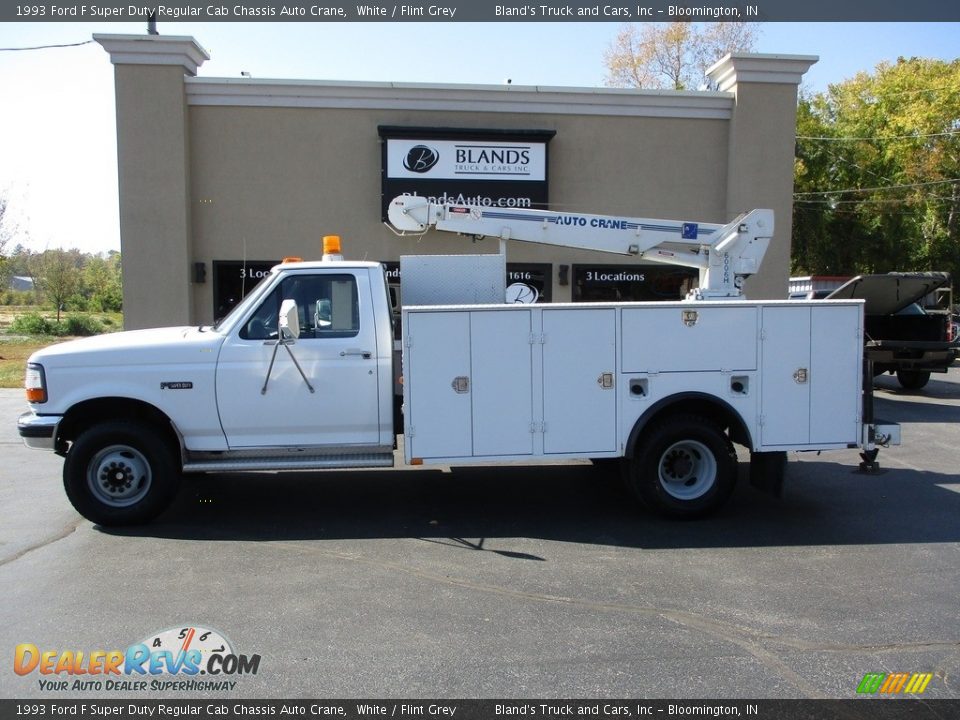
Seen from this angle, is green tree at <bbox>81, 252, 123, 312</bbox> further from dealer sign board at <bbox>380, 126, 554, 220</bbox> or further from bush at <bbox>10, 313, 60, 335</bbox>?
dealer sign board at <bbox>380, 126, 554, 220</bbox>

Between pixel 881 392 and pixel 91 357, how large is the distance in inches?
575

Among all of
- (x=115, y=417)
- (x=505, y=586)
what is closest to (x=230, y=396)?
(x=115, y=417)

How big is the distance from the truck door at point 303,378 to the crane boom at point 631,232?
167 cm

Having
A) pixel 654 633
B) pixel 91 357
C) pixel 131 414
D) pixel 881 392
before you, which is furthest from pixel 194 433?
pixel 881 392

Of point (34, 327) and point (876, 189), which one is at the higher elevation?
point (876, 189)

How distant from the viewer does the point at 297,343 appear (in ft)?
22.8

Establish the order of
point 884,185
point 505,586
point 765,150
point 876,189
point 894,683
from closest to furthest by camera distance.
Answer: point 894,683 < point 505,586 < point 765,150 < point 876,189 < point 884,185

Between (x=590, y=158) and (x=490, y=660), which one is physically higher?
(x=590, y=158)

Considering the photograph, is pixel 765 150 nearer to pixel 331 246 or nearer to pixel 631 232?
pixel 631 232

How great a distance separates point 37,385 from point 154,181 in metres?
7.00

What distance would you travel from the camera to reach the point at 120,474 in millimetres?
6906

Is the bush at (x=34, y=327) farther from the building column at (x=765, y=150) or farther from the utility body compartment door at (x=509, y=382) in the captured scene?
the utility body compartment door at (x=509, y=382)

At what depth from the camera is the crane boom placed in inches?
323

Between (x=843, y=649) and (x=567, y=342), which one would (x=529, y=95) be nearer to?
(x=567, y=342)
